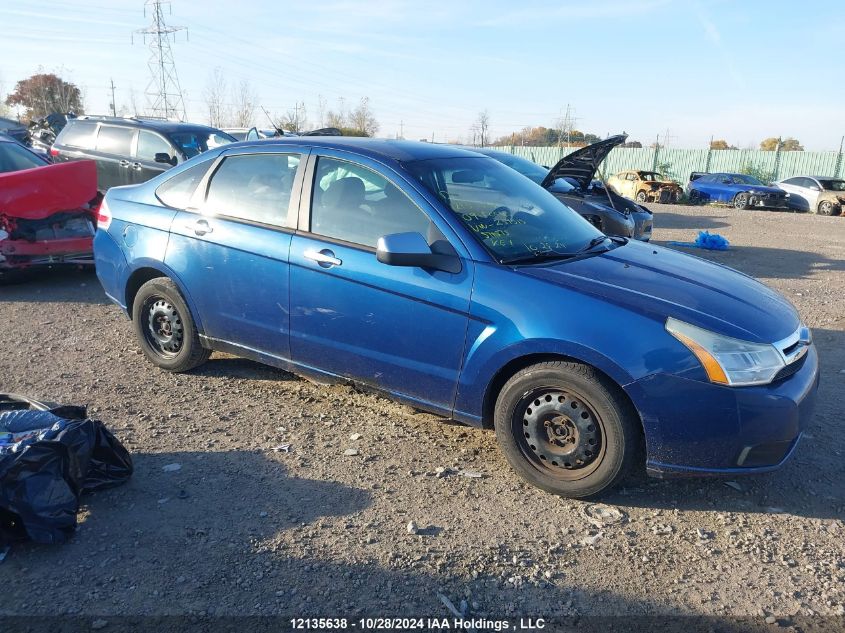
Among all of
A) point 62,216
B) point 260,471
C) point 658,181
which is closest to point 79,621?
point 260,471

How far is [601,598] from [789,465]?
1822 mm

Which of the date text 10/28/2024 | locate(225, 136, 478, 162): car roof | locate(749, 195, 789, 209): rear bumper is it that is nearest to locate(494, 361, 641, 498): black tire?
the date text 10/28/2024

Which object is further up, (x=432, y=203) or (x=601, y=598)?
(x=432, y=203)

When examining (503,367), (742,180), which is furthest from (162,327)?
(742,180)

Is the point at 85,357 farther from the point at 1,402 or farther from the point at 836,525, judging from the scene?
the point at 836,525

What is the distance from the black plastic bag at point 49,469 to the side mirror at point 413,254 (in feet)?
5.68

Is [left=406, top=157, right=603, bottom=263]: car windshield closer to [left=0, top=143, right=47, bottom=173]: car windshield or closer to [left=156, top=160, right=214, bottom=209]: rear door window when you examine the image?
[left=156, top=160, right=214, bottom=209]: rear door window

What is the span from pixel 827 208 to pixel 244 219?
75.4 ft

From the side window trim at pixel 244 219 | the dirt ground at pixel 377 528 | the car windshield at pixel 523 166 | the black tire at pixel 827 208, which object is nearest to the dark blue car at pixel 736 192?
the black tire at pixel 827 208

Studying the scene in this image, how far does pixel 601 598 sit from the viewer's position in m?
2.75

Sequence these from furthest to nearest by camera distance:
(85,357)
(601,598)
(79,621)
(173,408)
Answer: (85,357)
(173,408)
(601,598)
(79,621)

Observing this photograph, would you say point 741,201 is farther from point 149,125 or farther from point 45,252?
point 45,252

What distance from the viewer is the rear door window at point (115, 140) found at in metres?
11.4

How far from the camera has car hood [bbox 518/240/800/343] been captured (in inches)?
129
